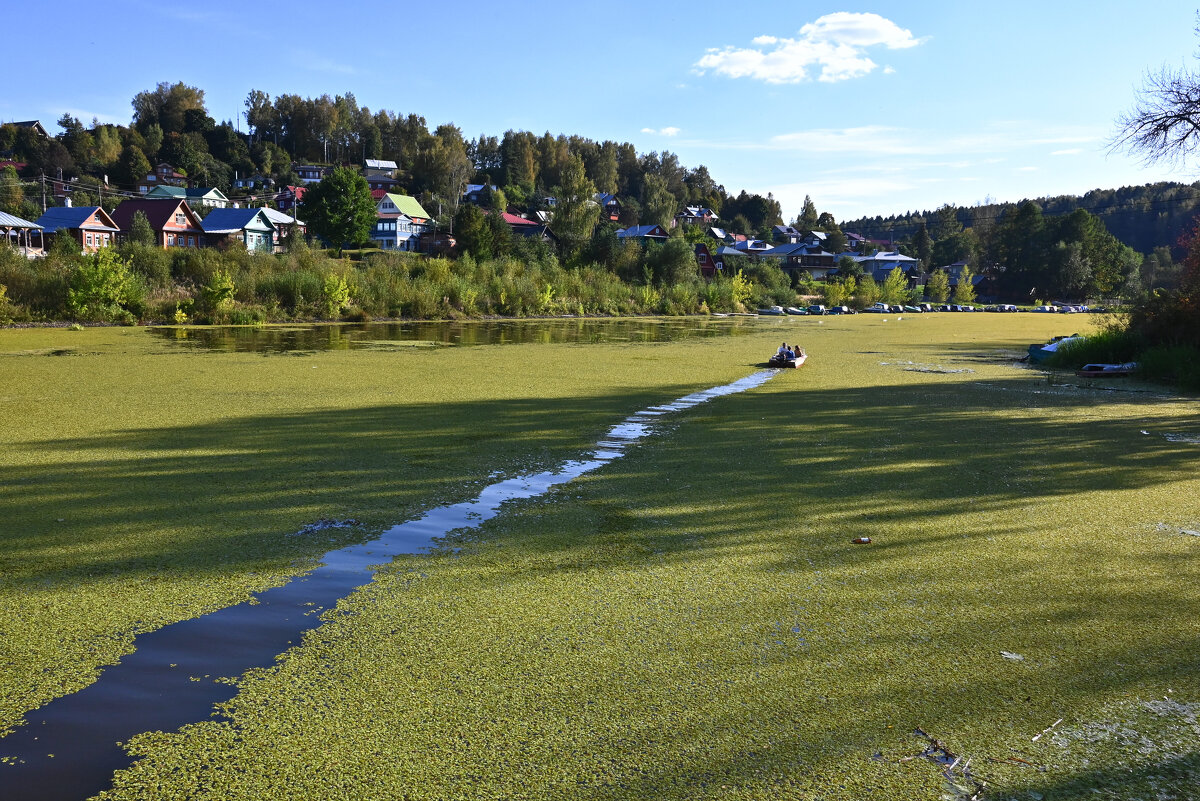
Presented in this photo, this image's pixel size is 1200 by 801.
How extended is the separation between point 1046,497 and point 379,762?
203 inches

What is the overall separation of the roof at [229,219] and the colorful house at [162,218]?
240cm

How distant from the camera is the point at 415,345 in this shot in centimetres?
1848

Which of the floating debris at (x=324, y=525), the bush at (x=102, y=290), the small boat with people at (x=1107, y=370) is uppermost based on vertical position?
the bush at (x=102, y=290)

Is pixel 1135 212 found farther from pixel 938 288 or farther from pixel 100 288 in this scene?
pixel 100 288

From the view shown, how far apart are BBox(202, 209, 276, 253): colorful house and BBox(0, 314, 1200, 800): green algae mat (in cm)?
5246

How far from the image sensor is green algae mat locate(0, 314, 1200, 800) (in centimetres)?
251

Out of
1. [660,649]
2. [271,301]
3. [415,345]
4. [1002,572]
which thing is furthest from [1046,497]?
[271,301]

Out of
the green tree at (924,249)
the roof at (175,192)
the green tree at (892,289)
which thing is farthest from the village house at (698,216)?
the roof at (175,192)

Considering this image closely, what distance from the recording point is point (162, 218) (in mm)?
51000

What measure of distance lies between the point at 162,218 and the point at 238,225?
217 inches

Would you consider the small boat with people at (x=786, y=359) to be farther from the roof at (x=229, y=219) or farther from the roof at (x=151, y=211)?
the roof at (x=229, y=219)

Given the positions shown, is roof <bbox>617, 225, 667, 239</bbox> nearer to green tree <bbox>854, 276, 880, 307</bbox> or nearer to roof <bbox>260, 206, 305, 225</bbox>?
green tree <bbox>854, 276, 880, 307</bbox>

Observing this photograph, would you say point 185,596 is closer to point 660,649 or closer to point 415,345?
point 660,649

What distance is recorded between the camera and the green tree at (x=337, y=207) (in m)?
53.3
